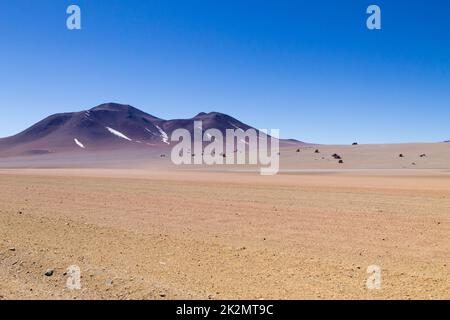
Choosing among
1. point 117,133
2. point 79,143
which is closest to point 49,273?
point 79,143

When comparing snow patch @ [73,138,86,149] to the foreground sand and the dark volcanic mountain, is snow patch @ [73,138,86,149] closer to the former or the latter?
the dark volcanic mountain

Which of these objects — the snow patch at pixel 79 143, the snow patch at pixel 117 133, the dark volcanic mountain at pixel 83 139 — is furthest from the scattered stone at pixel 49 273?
the snow patch at pixel 117 133

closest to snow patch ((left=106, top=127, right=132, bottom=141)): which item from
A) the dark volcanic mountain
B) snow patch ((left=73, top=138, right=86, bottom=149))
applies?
the dark volcanic mountain

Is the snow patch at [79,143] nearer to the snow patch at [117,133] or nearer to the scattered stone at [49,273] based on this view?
the snow patch at [117,133]

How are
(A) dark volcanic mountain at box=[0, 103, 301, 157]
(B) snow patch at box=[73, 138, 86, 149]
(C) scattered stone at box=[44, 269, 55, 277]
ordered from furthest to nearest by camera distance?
1. (B) snow patch at box=[73, 138, 86, 149]
2. (A) dark volcanic mountain at box=[0, 103, 301, 157]
3. (C) scattered stone at box=[44, 269, 55, 277]

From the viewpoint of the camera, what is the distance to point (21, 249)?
862 cm

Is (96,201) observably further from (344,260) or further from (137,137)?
(137,137)

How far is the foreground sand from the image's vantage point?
6289 mm

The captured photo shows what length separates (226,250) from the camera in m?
8.77

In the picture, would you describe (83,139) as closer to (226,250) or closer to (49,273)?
(226,250)

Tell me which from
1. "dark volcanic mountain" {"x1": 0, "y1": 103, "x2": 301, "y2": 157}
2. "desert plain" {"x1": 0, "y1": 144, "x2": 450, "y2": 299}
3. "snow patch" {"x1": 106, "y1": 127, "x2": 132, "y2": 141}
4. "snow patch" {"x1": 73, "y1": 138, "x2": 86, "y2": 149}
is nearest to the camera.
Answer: "desert plain" {"x1": 0, "y1": 144, "x2": 450, "y2": 299}
